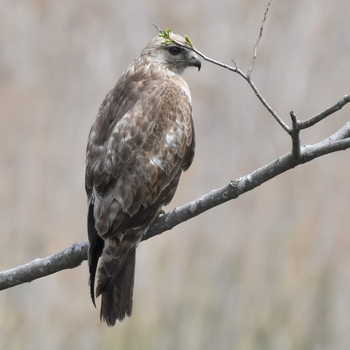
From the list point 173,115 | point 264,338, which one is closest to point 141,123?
point 173,115

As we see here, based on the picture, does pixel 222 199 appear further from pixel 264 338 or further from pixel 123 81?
pixel 264 338

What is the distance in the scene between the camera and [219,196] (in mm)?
4191

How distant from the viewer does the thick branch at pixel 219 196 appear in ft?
13.4

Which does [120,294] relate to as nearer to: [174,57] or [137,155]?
[137,155]

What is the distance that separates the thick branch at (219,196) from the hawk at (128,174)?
0.17 m

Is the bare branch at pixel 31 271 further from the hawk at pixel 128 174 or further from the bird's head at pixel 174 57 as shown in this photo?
→ the bird's head at pixel 174 57

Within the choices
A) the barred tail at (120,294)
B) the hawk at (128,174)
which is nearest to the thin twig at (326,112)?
the hawk at (128,174)

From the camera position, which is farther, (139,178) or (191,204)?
(139,178)


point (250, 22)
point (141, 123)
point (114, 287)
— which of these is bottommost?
point (114, 287)

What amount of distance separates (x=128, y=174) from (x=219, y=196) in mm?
692

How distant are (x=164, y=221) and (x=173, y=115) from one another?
605mm

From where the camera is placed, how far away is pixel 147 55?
5.55 m

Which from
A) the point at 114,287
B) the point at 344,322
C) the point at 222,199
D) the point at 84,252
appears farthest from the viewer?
the point at 344,322

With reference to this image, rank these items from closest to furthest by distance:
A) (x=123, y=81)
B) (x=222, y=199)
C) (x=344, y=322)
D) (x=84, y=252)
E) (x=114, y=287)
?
(x=222, y=199) → (x=84, y=252) → (x=114, y=287) → (x=123, y=81) → (x=344, y=322)
